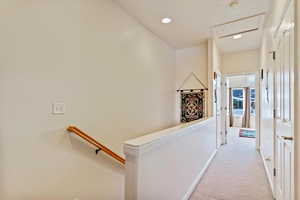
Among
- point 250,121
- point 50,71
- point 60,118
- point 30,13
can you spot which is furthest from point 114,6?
point 250,121

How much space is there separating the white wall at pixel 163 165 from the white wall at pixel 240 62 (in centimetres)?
307

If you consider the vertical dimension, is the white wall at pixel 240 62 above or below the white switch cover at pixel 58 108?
above

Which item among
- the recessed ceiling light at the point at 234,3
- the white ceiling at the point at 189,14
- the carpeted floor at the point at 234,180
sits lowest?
the carpeted floor at the point at 234,180

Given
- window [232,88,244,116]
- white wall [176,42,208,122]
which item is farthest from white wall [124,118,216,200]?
window [232,88,244,116]

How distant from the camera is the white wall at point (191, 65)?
161 inches

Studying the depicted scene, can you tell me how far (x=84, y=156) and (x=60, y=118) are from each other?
1.70 ft

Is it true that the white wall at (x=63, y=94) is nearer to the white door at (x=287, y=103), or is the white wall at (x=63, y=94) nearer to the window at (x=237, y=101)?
the white door at (x=287, y=103)

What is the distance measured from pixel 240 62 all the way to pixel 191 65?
1507mm

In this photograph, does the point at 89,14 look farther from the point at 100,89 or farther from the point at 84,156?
the point at 84,156

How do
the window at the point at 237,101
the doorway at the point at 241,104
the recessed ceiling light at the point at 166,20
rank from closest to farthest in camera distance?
the recessed ceiling light at the point at 166,20 < the doorway at the point at 241,104 < the window at the point at 237,101

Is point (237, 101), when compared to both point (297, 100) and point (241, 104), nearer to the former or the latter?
point (241, 104)

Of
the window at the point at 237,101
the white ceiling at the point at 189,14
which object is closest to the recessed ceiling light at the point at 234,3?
the white ceiling at the point at 189,14

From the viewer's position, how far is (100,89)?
216 centimetres

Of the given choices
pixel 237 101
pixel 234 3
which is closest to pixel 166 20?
pixel 234 3
